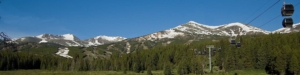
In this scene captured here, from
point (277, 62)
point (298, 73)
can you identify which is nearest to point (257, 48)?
point (277, 62)

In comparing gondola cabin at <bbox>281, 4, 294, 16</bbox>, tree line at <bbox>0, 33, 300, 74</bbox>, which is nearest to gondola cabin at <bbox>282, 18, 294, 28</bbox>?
gondola cabin at <bbox>281, 4, 294, 16</bbox>

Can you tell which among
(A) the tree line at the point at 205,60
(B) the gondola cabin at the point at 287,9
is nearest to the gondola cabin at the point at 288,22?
(B) the gondola cabin at the point at 287,9

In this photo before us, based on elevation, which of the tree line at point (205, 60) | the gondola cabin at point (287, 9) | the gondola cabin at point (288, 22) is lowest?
the tree line at point (205, 60)

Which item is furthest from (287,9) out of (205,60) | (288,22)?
(205,60)

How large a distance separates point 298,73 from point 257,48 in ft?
143

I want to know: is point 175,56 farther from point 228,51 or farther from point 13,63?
point 13,63

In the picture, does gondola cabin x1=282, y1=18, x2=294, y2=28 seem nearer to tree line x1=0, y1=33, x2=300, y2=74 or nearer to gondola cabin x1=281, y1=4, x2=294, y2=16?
gondola cabin x1=281, y1=4, x2=294, y2=16

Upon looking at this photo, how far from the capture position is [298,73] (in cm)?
9581

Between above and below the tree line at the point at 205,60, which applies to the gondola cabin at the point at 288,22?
above

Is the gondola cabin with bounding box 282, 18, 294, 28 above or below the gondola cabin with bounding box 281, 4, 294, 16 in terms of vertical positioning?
below

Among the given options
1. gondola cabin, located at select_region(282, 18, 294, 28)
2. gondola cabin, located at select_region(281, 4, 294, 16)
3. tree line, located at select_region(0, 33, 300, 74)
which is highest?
gondola cabin, located at select_region(281, 4, 294, 16)

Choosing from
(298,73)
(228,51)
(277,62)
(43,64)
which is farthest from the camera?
(43,64)

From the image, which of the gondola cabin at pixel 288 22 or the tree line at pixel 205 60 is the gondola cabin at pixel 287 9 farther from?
the tree line at pixel 205 60

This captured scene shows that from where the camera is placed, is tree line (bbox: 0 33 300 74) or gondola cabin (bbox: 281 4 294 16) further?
tree line (bbox: 0 33 300 74)
